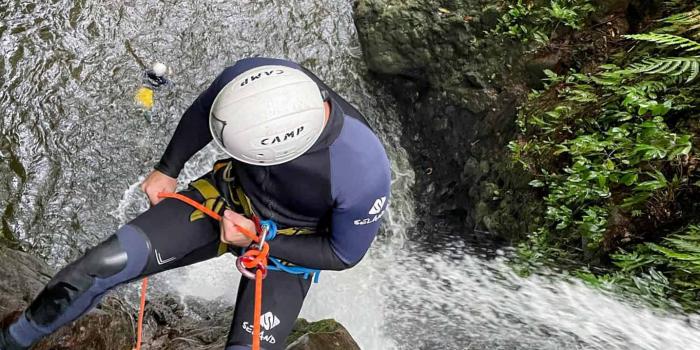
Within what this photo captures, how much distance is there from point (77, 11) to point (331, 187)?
462cm

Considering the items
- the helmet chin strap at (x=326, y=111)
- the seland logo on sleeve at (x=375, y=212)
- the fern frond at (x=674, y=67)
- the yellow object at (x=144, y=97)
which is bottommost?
the yellow object at (x=144, y=97)

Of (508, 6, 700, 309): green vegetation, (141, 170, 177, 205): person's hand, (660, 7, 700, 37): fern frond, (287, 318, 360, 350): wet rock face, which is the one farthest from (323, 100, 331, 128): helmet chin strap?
(660, 7, 700, 37): fern frond

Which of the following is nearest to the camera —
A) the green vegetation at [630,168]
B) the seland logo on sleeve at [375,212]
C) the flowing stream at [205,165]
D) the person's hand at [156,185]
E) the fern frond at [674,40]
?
the seland logo on sleeve at [375,212]

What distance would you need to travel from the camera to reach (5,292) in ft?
11.3

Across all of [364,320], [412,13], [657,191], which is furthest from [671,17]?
[364,320]

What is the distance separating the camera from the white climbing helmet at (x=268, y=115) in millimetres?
2371

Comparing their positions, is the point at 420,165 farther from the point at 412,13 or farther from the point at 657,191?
the point at 657,191

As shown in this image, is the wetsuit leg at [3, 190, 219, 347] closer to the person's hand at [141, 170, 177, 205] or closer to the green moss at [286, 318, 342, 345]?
the person's hand at [141, 170, 177, 205]

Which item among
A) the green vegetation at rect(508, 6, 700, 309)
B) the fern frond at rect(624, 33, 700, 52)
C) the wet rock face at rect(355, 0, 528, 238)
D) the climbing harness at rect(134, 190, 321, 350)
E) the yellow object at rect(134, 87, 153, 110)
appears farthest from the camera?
the yellow object at rect(134, 87, 153, 110)

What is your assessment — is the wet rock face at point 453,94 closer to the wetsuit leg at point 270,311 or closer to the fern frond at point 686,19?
the fern frond at point 686,19

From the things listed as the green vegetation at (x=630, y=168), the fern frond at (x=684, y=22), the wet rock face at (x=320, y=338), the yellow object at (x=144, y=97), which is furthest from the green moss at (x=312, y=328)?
the fern frond at (x=684, y=22)

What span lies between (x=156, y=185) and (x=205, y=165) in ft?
9.19

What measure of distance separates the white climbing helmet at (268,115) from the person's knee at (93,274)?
73 cm

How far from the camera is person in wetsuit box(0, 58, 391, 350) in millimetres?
2426
